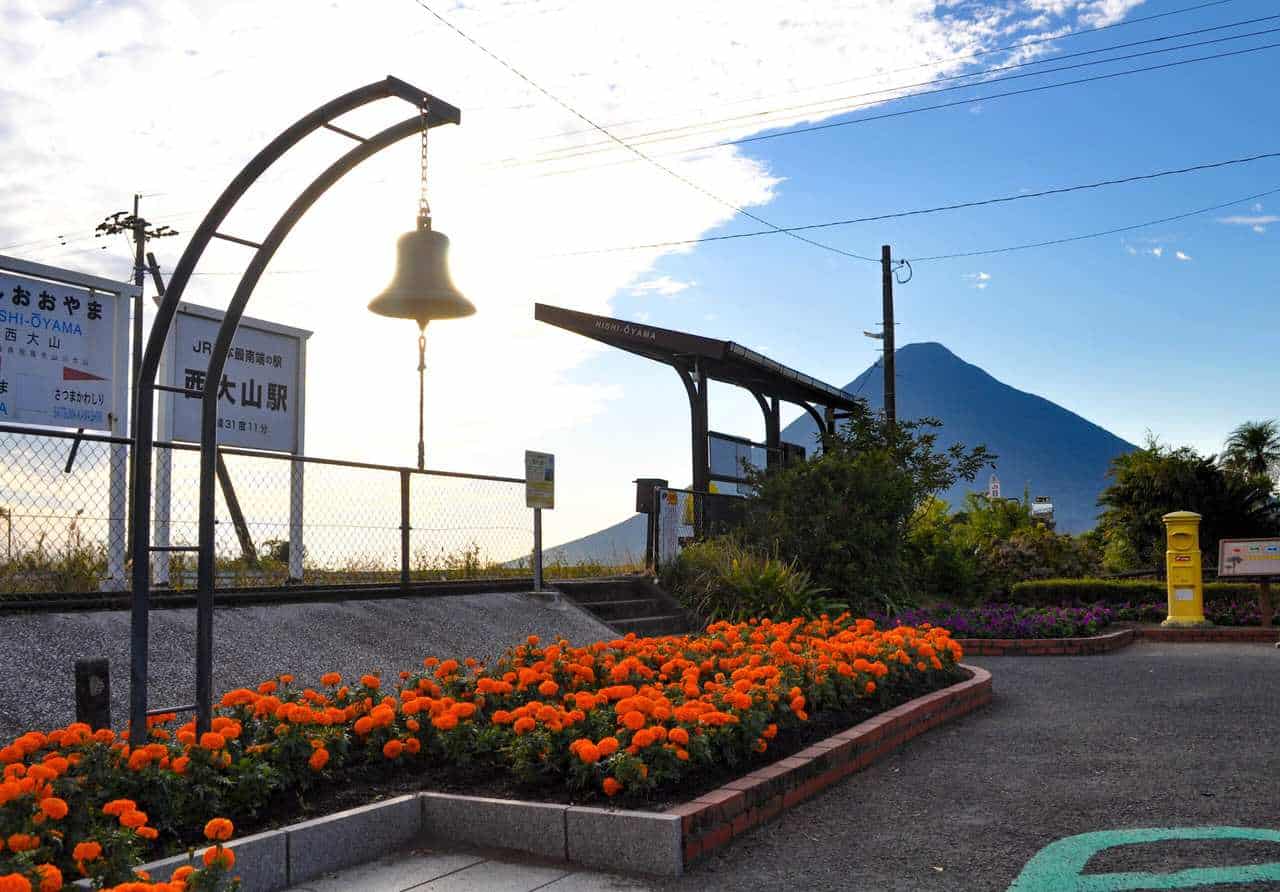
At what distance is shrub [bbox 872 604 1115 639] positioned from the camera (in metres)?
13.3

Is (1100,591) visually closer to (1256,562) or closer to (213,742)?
(1256,562)

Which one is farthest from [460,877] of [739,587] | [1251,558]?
[1251,558]

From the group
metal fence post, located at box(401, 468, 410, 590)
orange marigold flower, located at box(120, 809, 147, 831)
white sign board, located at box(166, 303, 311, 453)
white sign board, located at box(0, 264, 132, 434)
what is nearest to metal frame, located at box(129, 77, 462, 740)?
orange marigold flower, located at box(120, 809, 147, 831)

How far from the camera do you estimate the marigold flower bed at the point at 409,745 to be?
3.82 metres

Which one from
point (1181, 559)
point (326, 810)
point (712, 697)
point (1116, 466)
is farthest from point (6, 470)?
point (1116, 466)

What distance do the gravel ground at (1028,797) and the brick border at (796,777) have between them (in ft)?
0.22

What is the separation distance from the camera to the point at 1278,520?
83.9 ft

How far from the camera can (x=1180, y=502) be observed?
82.7ft

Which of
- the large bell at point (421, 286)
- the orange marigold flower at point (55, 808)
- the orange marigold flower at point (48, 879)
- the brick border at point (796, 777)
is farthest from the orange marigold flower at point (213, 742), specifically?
the large bell at point (421, 286)

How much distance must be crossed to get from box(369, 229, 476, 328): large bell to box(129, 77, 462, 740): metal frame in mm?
530

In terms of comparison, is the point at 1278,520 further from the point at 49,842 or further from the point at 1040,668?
the point at 49,842

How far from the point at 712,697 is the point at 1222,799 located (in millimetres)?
2577

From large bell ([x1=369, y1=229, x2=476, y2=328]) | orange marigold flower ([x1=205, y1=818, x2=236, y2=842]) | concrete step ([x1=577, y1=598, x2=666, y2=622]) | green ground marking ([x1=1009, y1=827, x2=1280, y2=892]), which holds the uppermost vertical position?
large bell ([x1=369, y1=229, x2=476, y2=328])

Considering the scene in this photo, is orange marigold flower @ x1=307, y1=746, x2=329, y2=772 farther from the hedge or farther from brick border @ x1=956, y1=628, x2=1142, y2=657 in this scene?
the hedge
